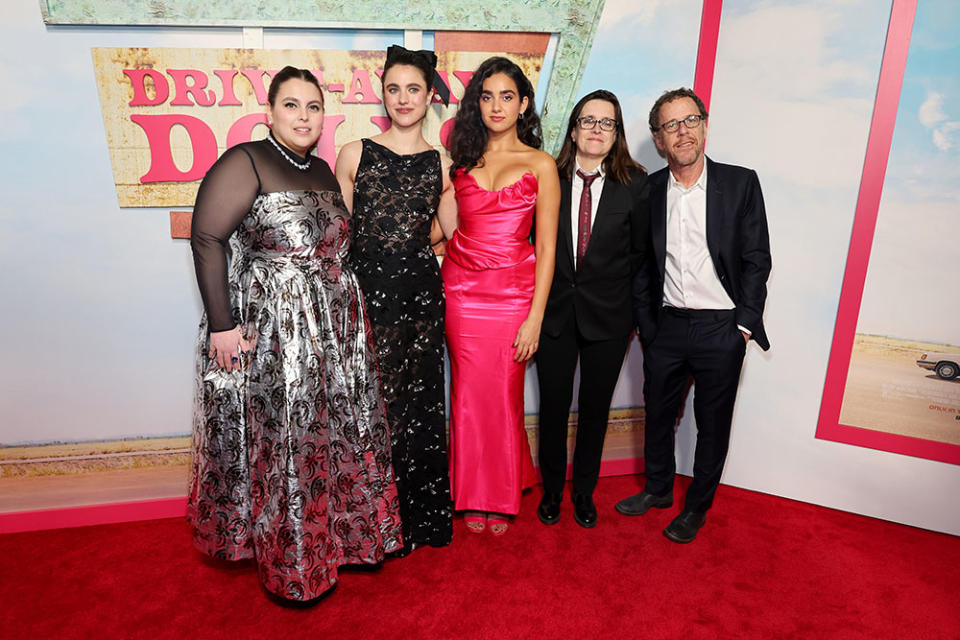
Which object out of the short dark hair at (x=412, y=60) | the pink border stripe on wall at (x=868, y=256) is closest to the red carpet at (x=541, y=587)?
the pink border stripe on wall at (x=868, y=256)

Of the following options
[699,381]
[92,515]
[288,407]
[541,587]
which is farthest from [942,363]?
[92,515]

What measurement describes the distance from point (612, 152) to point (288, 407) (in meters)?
1.72

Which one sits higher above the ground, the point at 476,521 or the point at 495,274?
the point at 495,274

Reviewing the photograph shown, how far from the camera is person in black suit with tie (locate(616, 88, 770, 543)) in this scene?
245 centimetres

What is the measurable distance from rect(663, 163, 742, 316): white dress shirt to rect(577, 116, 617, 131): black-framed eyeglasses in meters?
0.41

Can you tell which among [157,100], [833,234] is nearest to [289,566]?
[157,100]

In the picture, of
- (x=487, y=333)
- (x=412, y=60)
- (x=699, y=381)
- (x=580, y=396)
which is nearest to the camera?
(x=412, y=60)

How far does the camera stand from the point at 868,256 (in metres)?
2.72

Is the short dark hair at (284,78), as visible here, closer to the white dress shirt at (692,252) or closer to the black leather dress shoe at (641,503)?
the white dress shirt at (692,252)

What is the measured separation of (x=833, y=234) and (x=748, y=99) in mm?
794

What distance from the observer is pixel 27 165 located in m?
2.44

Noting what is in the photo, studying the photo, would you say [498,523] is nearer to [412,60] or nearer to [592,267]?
[592,267]

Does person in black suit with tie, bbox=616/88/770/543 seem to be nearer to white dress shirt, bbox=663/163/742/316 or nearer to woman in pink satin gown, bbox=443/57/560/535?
white dress shirt, bbox=663/163/742/316

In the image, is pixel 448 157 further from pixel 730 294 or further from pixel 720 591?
pixel 720 591
